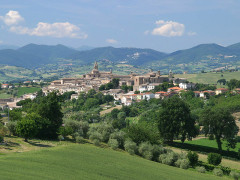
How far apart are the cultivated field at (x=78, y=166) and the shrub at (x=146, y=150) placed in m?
3.39

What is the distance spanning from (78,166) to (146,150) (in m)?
10.4

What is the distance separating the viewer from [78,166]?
2216cm

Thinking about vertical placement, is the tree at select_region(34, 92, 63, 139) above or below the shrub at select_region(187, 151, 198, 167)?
above

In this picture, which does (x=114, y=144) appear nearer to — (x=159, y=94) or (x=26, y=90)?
(x=159, y=94)

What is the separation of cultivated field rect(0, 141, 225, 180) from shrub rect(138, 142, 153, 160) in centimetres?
339

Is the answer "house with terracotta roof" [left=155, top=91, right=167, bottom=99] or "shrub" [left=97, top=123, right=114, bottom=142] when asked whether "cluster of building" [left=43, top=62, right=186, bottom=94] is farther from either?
"shrub" [left=97, top=123, right=114, bottom=142]

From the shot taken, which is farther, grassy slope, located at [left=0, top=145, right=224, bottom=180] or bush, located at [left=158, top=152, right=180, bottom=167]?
bush, located at [left=158, top=152, right=180, bottom=167]

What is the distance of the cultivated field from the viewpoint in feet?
62.1

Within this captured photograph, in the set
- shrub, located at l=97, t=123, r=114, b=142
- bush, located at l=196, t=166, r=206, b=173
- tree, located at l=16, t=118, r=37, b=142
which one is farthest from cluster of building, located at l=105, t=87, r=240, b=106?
tree, located at l=16, t=118, r=37, b=142

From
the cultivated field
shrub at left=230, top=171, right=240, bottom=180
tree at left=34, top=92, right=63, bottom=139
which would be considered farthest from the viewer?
tree at left=34, top=92, right=63, bottom=139

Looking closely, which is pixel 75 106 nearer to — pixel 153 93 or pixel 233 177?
pixel 153 93

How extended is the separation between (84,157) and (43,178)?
7.33 m

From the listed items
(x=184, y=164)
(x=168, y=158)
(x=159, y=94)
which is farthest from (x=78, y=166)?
(x=159, y=94)

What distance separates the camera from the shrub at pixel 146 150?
→ 30656 millimetres
